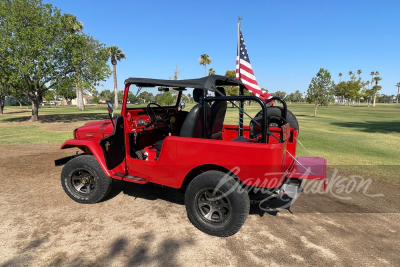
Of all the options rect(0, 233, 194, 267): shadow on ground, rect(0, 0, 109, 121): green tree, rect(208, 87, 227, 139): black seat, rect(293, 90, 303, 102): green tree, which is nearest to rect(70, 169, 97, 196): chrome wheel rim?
rect(0, 233, 194, 267): shadow on ground

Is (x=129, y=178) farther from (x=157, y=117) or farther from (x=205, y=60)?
(x=205, y=60)

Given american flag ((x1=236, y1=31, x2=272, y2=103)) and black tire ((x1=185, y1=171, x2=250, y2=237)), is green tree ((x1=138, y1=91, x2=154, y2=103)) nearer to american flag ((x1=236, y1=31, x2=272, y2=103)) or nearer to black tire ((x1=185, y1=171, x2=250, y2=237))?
black tire ((x1=185, y1=171, x2=250, y2=237))

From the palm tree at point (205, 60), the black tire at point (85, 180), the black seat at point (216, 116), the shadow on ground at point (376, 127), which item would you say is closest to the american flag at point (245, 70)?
the black seat at point (216, 116)

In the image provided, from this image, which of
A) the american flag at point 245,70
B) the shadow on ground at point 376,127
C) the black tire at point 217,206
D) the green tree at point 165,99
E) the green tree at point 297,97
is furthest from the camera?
the green tree at point 297,97

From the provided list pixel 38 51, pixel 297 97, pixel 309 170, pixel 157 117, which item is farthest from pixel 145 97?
pixel 297 97

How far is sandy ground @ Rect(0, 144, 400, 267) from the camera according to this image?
270 centimetres

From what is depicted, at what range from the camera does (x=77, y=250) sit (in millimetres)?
2832

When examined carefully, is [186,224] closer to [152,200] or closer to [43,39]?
[152,200]

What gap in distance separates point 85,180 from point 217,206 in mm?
2305

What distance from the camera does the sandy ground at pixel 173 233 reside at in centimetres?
270

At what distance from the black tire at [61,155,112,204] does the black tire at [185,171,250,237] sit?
1.52 m

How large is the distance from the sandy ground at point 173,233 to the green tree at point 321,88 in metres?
23.6

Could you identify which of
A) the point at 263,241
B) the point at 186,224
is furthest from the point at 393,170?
the point at 186,224

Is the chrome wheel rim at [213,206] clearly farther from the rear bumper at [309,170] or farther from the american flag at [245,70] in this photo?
the american flag at [245,70]
